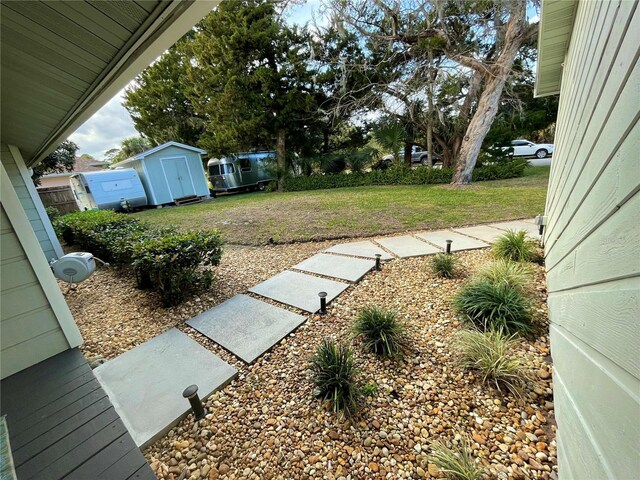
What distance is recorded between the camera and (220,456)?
1.35m

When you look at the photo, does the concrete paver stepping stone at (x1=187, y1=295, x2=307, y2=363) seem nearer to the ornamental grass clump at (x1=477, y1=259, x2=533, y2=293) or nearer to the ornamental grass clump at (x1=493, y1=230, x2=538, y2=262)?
the ornamental grass clump at (x1=477, y1=259, x2=533, y2=293)

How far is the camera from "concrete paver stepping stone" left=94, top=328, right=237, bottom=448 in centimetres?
152

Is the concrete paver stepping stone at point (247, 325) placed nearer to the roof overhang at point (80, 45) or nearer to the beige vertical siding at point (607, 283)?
the beige vertical siding at point (607, 283)

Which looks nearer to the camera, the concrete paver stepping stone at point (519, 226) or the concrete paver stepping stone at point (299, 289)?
the concrete paver stepping stone at point (299, 289)

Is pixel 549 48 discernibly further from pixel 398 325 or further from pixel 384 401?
pixel 384 401

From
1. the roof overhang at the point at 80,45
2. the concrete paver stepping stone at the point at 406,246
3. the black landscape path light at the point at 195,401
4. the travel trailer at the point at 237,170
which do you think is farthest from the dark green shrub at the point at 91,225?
the travel trailer at the point at 237,170

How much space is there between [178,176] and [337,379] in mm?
13129

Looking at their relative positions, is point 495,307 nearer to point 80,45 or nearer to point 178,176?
point 80,45

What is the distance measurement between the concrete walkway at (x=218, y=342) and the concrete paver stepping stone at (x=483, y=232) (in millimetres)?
173

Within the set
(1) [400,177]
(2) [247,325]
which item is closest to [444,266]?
(2) [247,325]

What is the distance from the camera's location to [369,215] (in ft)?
20.2

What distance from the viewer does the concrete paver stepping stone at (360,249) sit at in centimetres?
381

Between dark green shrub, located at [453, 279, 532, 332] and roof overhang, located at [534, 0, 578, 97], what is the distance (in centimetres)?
279

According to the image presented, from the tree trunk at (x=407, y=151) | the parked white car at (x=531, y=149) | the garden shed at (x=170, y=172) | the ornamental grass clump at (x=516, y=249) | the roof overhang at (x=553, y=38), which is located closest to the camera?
the roof overhang at (x=553, y=38)
